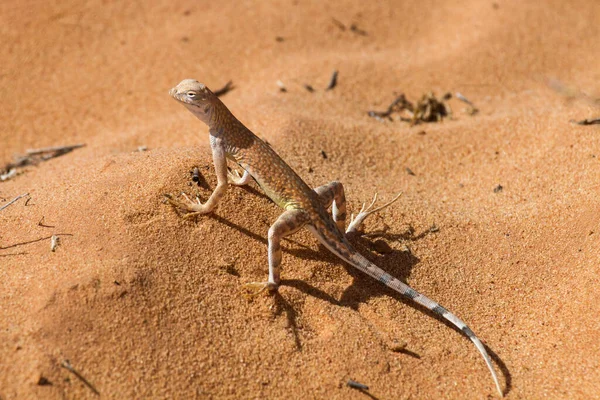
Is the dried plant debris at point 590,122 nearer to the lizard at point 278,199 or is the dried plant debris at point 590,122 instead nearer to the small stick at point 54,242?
the lizard at point 278,199

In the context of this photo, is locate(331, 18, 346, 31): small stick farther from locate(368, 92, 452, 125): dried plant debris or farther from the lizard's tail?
the lizard's tail

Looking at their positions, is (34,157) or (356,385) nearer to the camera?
(356,385)

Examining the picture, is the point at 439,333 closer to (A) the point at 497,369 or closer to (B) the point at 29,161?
(A) the point at 497,369

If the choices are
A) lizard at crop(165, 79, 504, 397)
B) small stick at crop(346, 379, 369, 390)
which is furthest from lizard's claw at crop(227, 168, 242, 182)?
small stick at crop(346, 379, 369, 390)

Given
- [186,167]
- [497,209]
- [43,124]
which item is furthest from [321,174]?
[43,124]

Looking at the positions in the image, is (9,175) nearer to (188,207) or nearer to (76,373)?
(188,207)

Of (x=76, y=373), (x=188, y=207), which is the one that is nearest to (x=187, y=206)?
(x=188, y=207)
